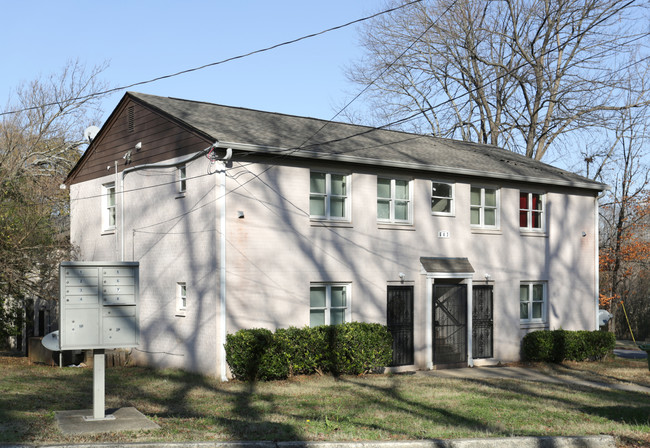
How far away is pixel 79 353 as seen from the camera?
795 inches

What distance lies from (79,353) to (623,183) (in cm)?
2962

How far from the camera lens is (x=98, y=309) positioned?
9.77 meters

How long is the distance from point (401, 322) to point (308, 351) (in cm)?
361

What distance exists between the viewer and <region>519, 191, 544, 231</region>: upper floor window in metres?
22.7

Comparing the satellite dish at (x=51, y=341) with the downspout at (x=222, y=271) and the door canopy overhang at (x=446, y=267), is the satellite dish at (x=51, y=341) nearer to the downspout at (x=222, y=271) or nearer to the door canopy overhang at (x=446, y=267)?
the downspout at (x=222, y=271)

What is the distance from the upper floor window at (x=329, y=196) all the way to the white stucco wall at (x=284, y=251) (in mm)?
235

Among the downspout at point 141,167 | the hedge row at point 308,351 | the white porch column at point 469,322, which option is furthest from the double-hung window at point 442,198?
the downspout at point 141,167

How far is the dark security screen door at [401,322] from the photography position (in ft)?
63.5

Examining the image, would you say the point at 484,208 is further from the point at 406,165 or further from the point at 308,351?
the point at 308,351

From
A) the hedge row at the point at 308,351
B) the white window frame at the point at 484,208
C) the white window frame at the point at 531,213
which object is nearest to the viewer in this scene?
the hedge row at the point at 308,351

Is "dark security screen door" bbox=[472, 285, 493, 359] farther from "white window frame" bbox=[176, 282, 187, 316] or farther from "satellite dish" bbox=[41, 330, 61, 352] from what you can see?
"satellite dish" bbox=[41, 330, 61, 352]

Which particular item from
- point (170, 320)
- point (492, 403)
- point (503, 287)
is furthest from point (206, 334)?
point (503, 287)

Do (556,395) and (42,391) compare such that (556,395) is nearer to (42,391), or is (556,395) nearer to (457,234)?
(457,234)

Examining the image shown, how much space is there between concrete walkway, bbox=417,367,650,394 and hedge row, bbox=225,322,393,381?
189 cm
